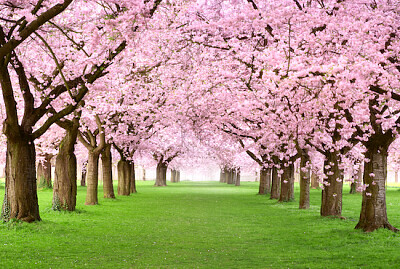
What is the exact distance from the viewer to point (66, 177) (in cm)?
2314

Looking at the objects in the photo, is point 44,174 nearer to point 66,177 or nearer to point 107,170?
point 107,170

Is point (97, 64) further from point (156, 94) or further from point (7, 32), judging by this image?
point (156, 94)

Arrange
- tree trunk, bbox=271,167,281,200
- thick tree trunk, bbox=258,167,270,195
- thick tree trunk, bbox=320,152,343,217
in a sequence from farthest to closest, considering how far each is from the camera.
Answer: thick tree trunk, bbox=258,167,270,195, tree trunk, bbox=271,167,281,200, thick tree trunk, bbox=320,152,343,217

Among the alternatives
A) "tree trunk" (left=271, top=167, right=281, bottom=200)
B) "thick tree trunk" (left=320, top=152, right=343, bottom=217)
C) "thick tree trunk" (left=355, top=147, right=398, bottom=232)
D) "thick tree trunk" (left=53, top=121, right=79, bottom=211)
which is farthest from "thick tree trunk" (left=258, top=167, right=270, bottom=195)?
"thick tree trunk" (left=355, top=147, right=398, bottom=232)

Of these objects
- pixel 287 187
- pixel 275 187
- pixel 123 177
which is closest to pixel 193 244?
pixel 287 187

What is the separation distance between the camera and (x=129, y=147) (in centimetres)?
3834

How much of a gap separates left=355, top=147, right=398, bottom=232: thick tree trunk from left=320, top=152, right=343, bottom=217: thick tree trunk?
4.68 metres

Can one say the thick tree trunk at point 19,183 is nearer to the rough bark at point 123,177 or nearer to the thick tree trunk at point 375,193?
the thick tree trunk at point 375,193

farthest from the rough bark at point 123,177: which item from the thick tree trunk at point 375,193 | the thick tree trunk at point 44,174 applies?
the thick tree trunk at point 375,193

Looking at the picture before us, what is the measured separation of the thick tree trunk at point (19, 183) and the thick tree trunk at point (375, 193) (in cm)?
1193

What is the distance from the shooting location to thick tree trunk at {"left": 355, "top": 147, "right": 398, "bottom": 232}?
1555 cm

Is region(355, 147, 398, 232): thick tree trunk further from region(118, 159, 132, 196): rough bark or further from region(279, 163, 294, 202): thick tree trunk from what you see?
region(118, 159, 132, 196): rough bark

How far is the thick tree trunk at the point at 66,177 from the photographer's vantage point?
22906 millimetres

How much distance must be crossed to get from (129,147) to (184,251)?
2659 cm
